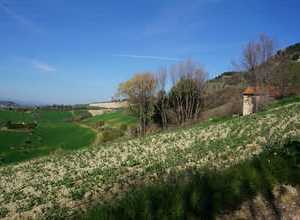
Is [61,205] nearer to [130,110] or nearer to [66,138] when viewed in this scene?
[130,110]

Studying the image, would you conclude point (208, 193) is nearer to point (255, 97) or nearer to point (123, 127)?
point (255, 97)

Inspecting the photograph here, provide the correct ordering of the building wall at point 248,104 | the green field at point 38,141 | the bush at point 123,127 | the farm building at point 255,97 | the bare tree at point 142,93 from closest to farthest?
the farm building at point 255,97
the building wall at point 248,104
the green field at point 38,141
the bare tree at point 142,93
the bush at point 123,127

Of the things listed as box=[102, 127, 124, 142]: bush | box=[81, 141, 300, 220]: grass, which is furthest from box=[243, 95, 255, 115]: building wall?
box=[81, 141, 300, 220]: grass

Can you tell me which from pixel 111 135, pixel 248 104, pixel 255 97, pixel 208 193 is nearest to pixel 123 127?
pixel 111 135

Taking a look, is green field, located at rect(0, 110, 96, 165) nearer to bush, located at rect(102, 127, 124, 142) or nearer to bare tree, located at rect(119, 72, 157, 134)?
bush, located at rect(102, 127, 124, 142)

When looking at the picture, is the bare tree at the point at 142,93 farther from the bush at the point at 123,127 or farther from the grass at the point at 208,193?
the grass at the point at 208,193

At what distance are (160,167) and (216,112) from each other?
120ft

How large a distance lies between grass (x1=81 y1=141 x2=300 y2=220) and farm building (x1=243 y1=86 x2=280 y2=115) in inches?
1163

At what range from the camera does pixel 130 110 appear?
180 feet

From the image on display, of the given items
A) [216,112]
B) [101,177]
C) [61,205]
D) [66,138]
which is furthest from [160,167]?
[66,138]

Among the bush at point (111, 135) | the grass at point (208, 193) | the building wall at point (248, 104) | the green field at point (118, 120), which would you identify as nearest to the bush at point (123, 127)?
the green field at point (118, 120)

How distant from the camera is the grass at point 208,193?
17.1 ft

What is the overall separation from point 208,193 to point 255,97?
1383 inches

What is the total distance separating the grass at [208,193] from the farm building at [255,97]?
29.5m
